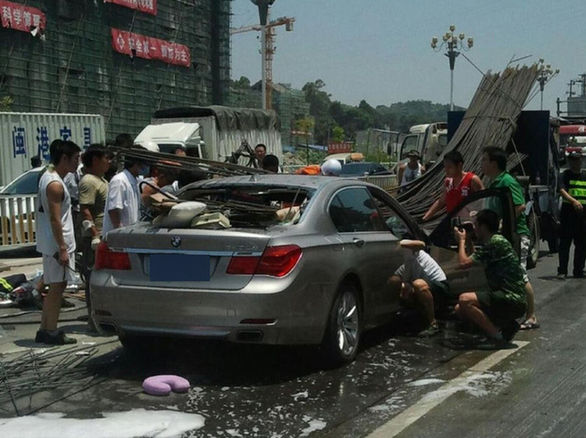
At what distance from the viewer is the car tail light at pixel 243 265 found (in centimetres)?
604

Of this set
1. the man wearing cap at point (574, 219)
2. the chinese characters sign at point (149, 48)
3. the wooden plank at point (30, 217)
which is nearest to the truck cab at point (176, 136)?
the wooden plank at point (30, 217)

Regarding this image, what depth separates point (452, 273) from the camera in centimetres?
831

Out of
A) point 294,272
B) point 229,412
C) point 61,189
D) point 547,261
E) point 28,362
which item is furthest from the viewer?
point 547,261

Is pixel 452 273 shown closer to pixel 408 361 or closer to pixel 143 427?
pixel 408 361

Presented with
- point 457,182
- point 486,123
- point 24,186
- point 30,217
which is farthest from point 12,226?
point 457,182

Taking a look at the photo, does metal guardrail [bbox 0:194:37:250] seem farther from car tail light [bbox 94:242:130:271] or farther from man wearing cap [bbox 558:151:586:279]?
car tail light [bbox 94:242:130:271]

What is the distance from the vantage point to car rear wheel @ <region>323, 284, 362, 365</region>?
654cm

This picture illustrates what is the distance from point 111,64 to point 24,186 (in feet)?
143

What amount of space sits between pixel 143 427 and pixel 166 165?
3.41 m

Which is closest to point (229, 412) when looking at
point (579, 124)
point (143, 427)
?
point (143, 427)

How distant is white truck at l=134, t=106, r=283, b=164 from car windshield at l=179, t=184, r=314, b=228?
55.8 feet

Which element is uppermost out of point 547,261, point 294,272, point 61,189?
point 61,189

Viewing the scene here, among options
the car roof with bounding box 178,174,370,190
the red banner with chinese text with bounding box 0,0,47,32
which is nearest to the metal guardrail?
the car roof with bounding box 178,174,370,190

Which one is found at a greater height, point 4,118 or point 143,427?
point 4,118
